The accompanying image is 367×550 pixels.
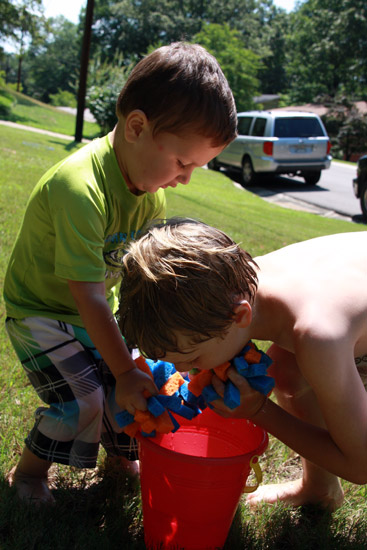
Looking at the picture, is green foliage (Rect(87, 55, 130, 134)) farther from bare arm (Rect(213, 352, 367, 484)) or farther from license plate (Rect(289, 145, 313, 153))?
bare arm (Rect(213, 352, 367, 484))

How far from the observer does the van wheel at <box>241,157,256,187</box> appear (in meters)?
13.5

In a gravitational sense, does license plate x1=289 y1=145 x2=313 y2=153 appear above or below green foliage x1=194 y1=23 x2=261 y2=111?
below

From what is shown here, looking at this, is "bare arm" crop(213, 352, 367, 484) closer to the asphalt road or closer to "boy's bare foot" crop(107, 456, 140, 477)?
"boy's bare foot" crop(107, 456, 140, 477)

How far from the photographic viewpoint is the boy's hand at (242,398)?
4.98 ft

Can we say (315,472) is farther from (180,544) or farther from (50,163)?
(50,163)

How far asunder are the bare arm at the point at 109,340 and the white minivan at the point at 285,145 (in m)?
11.6

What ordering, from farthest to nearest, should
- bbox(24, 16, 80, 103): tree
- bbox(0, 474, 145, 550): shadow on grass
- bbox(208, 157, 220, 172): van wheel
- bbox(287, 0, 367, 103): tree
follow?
bbox(24, 16, 80, 103): tree
bbox(287, 0, 367, 103): tree
bbox(208, 157, 220, 172): van wheel
bbox(0, 474, 145, 550): shadow on grass

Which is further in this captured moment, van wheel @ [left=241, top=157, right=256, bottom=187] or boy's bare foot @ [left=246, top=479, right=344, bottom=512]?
van wheel @ [left=241, top=157, right=256, bottom=187]

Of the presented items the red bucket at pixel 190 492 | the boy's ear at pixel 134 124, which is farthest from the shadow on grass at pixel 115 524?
the boy's ear at pixel 134 124

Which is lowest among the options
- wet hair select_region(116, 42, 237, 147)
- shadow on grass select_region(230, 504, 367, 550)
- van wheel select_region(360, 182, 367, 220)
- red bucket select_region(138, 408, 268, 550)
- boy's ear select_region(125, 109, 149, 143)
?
van wheel select_region(360, 182, 367, 220)

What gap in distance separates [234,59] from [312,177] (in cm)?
1626

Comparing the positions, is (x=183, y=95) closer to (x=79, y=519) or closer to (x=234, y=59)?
(x=79, y=519)

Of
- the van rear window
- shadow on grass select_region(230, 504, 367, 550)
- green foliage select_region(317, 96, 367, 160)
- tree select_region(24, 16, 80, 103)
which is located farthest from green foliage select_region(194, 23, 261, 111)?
tree select_region(24, 16, 80, 103)

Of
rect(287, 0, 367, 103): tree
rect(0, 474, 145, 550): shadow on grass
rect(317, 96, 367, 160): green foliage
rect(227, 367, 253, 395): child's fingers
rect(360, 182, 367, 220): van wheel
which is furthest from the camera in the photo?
rect(287, 0, 367, 103): tree
